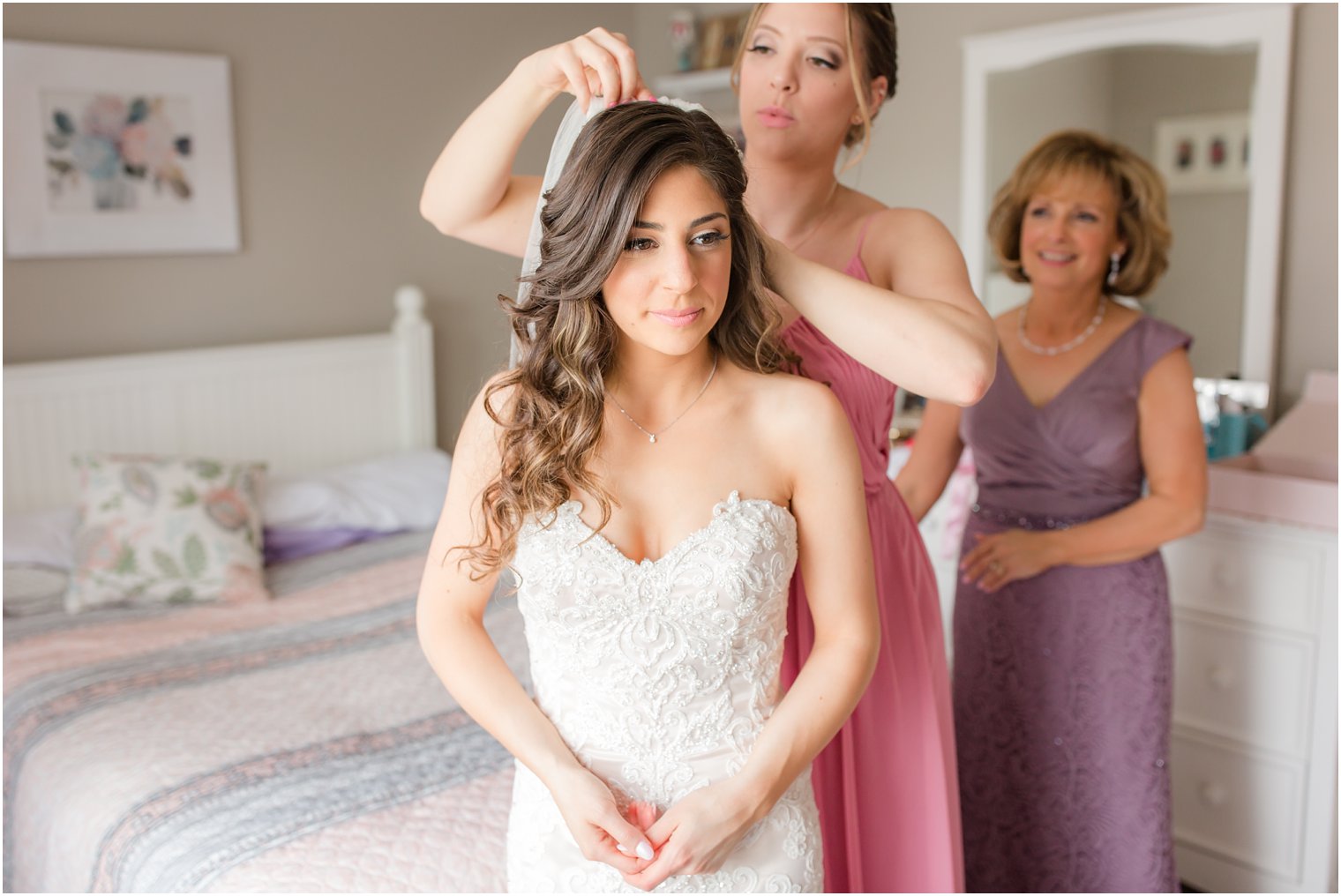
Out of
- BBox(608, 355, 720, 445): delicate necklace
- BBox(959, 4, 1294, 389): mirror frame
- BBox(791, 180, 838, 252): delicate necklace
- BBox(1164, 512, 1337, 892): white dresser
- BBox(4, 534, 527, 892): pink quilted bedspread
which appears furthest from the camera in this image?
BBox(959, 4, 1294, 389): mirror frame

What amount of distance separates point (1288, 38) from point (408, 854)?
9.56ft

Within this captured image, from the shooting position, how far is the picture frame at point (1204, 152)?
3.20 meters

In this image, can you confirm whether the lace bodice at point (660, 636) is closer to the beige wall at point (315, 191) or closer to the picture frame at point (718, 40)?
the beige wall at point (315, 191)

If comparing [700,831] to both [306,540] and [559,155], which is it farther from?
[306,540]

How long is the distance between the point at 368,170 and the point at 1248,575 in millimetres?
2932

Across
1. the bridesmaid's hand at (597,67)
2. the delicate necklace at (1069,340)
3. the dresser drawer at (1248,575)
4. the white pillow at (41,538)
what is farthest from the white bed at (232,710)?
the dresser drawer at (1248,575)

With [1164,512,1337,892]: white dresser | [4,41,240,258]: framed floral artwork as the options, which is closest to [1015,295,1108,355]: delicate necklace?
[1164,512,1337,892]: white dresser

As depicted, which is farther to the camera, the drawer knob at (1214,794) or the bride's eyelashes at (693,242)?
the drawer knob at (1214,794)

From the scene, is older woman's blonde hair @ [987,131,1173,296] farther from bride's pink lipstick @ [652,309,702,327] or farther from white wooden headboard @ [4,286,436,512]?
white wooden headboard @ [4,286,436,512]

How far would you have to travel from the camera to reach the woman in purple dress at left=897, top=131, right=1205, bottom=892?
2230mm

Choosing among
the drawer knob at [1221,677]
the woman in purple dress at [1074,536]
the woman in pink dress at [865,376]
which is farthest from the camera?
the drawer knob at [1221,677]

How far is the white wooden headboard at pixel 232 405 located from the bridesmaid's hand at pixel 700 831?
270 centimetres

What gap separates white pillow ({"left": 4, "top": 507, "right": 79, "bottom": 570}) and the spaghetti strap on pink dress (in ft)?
7.49

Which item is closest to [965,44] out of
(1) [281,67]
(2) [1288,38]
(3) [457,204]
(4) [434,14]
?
(2) [1288,38]
